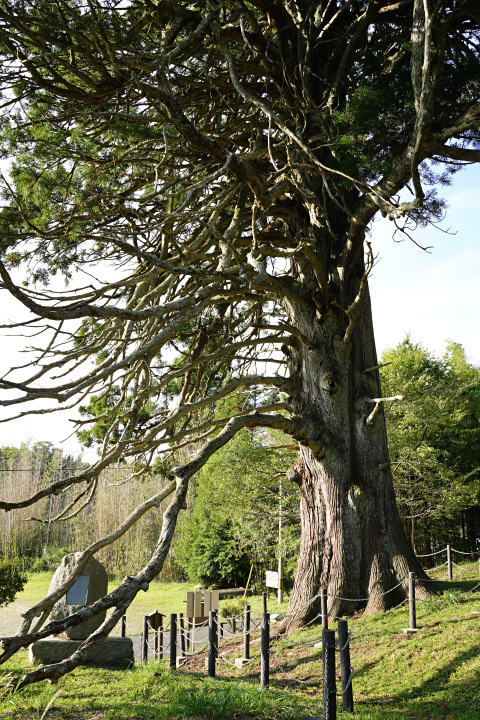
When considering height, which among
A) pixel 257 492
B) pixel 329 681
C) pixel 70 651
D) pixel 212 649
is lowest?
pixel 70 651

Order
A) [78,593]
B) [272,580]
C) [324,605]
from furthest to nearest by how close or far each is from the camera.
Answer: [272,580], [78,593], [324,605]

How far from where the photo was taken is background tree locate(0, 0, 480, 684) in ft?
18.9

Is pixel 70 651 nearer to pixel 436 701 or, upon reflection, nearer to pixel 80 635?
pixel 80 635

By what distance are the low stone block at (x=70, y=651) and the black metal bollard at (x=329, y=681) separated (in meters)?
4.29

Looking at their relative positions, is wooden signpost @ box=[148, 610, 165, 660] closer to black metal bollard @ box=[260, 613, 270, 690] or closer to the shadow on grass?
black metal bollard @ box=[260, 613, 270, 690]

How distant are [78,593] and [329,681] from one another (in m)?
5.91

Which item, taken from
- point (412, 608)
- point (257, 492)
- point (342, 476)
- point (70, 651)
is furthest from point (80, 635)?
point (257, 492)

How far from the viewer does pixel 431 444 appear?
731 inches

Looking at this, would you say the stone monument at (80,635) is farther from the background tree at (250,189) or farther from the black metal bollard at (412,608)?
the black metal bollard at (412,608)

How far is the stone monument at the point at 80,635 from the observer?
8125 millimetres

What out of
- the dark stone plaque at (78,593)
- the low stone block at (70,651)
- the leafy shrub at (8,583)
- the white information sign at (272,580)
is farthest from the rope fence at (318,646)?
the leafy shrub at (8,583)

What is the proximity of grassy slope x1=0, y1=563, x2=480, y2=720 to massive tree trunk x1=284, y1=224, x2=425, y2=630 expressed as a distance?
486 mm

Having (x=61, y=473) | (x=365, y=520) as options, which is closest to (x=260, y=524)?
(x=365, y=520)

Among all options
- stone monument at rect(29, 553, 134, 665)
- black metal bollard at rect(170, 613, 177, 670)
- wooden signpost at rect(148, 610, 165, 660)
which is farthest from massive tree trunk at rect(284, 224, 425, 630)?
wooden signpost at rect(148, 610, 165, 660)
